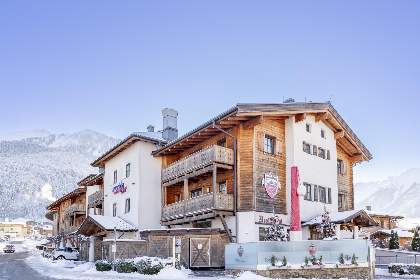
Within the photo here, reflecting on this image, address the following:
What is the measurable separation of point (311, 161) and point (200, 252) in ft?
34.3

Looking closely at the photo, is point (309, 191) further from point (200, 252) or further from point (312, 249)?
point (312, 249)

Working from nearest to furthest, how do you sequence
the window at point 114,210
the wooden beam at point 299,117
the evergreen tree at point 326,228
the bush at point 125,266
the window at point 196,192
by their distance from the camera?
the evergreen tree at point 326,228 → the bush at point 125,266 → the wooden beam at point 299,117 → the window at point 196,192 → the window at point 114,210

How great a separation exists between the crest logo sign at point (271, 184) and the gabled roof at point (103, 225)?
11868 mm

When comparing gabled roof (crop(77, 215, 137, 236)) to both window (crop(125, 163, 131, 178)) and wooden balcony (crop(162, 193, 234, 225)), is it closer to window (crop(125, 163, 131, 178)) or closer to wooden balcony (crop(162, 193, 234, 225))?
wooden balcony (crop(162, 193, 234, 225))

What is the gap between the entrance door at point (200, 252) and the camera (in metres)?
29.9

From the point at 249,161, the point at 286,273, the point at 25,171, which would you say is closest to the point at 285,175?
the point at 249,161

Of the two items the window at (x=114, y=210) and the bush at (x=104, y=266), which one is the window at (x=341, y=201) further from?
the window at (x=114, y=210)

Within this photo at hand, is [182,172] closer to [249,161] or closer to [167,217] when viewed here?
[167,217]

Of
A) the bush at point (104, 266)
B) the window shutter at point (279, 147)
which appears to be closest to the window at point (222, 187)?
the window shutter at point (279, 147)

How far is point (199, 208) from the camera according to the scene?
31.4 m

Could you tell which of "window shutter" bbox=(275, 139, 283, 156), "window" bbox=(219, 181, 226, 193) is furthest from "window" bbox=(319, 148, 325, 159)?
"window" bbox=(219, 181, 226, 193)

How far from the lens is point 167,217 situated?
35781 mm

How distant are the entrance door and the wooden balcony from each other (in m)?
1.59

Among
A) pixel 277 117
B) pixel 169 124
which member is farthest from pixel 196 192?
pixel 277 117
